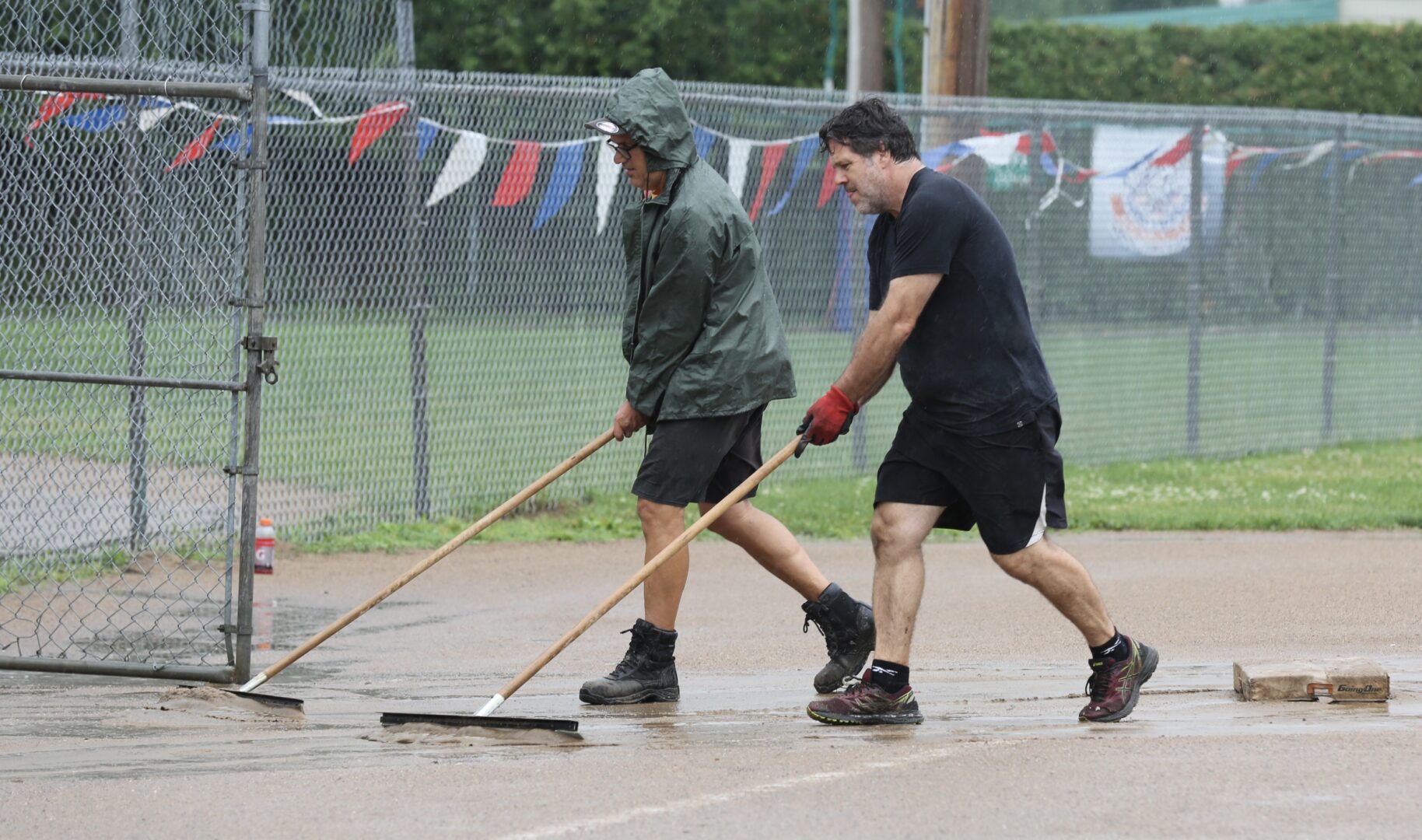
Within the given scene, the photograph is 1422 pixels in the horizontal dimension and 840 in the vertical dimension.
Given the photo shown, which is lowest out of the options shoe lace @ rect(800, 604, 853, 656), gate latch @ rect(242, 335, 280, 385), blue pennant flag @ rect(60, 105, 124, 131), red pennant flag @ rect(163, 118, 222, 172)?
shoe lace @ rect(800, 604, 853, 656)

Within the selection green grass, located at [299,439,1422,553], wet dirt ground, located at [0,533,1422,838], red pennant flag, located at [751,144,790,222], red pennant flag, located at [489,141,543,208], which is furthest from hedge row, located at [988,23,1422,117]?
wet dirt ground, located at [0,533,1422,838]

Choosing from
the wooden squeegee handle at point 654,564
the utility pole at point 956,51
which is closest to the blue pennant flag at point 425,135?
the utility pole at point 956,51

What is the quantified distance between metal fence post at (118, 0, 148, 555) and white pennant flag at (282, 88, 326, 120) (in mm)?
923

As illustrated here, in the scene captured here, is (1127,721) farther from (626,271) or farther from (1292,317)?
(1292,317)

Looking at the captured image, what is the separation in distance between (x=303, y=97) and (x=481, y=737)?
4.61 m

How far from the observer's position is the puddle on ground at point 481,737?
5.38 metres

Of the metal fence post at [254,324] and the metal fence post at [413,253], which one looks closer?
the metal fence post at [254,324]

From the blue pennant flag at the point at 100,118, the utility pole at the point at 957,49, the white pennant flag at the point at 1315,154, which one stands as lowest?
the blue pennant flag at the point at 100,118

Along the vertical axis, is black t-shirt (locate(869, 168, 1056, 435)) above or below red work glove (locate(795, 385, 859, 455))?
above

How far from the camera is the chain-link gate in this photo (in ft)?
24.0

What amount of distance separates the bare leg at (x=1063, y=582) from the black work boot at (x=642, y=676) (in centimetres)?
118

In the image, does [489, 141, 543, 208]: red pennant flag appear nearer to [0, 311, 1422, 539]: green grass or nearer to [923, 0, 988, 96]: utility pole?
[0, 311, 1422, 539]: green grass

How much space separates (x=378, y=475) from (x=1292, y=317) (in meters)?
7.52

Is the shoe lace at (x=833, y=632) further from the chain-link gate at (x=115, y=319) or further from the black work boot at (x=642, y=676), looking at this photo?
the chain-link gate at (x=115, y=319)
